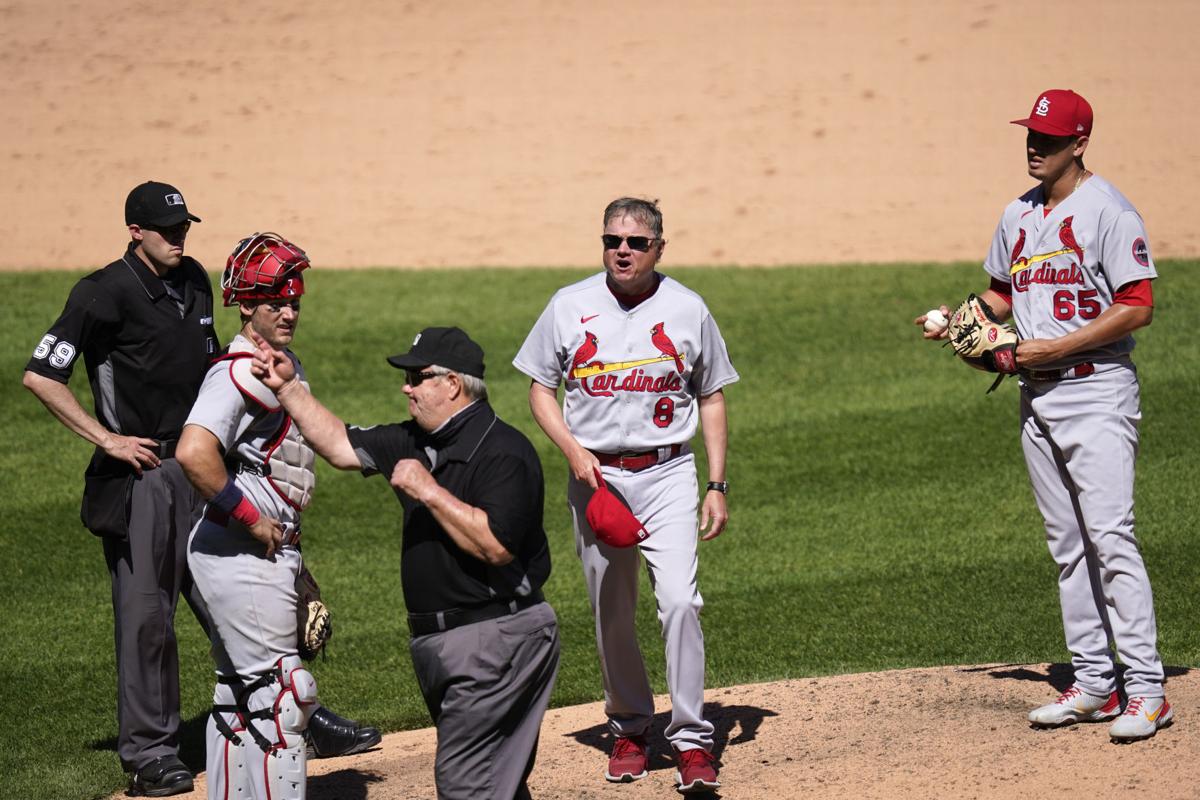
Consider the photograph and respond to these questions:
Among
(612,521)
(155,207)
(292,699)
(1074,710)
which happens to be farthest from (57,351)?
(1074,710)

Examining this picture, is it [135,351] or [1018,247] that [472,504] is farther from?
[1018,247]

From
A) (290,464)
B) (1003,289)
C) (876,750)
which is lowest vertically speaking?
(876,750)

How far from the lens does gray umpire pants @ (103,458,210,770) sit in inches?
236

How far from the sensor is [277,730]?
16.0ft

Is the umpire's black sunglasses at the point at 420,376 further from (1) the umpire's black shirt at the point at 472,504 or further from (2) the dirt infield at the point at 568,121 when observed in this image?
(2) the dirt infield at the point at 568,121

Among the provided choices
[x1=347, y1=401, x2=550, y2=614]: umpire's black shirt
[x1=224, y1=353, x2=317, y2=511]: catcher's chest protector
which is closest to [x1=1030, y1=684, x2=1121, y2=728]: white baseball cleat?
[x1=347, y1=401, x2=550, y2=614]: umpire's black shirt

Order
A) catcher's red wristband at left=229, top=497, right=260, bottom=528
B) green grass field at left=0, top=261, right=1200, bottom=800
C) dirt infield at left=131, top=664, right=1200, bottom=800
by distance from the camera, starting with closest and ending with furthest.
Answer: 1. catcher's red wristband at left=229, top=497, right=260, bottom=528
2. dirt infield at left=131, top=664, right=1200, bottom=800
3. green grass field at left=0, top=261, right=1200, bottom=800

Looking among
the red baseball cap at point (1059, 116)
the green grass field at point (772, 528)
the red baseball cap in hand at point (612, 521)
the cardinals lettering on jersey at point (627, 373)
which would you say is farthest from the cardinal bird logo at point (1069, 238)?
the green grass field at point (772, 528)

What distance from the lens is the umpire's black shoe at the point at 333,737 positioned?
6.15 m

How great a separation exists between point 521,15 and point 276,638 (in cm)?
2291

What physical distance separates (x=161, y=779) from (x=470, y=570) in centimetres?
214

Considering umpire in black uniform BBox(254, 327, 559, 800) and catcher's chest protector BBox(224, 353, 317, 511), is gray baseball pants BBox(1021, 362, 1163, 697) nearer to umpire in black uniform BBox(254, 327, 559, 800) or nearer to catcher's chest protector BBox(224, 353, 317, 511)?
umpire in black uniform BBox(254, 327, 559, 800)

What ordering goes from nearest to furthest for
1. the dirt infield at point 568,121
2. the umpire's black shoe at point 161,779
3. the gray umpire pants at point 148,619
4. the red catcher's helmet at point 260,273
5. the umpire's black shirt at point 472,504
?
1. the umpire's black shirt at point 472,504
2. the red catcher's helmet at point 260,273
3. the umpire's black shoe at point 161,779
4. the gray umpire pants at point 148,619
5. the dirt infield at point 568,121

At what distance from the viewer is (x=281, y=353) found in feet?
15.7
